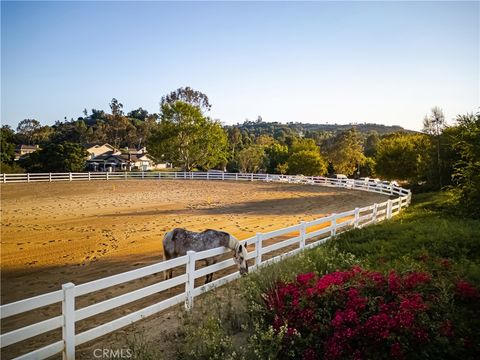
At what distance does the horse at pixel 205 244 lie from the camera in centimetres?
791

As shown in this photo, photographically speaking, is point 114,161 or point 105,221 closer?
point 105,221

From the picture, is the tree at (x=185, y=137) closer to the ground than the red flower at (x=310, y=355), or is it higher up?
higher up

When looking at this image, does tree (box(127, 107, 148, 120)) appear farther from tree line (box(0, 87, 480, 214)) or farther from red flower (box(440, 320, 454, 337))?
red flower (box(440, 320, 454, 337))

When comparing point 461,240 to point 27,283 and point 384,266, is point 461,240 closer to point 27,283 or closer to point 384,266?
point 384,266

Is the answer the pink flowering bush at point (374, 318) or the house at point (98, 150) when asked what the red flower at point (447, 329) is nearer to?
the pink flowering bush at point (374, 318)

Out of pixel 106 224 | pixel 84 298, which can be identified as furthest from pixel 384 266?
pixel 106 224

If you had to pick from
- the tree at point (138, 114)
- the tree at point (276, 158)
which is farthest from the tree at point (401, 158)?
the tree at point (138, 114)

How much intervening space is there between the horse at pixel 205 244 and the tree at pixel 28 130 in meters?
125

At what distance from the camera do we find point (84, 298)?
7426 mm

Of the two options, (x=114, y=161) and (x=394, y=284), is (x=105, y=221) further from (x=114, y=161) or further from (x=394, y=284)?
(x=114, y=161)

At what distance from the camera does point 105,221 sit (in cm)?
1672

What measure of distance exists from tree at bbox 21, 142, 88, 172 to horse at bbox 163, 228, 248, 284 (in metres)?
47.3

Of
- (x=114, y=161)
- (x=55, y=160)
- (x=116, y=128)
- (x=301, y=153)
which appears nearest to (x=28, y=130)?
(x=116, y=128)

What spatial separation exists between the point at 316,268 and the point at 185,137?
4247 cm
